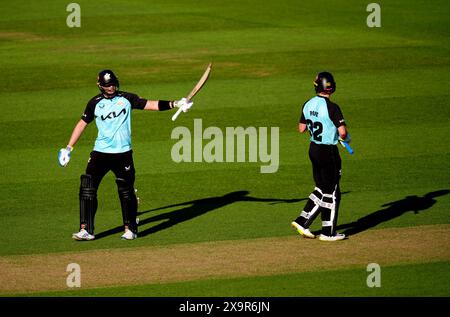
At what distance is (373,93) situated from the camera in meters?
20.5

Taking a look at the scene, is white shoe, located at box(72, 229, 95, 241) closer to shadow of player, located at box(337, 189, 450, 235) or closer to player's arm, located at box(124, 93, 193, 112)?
player's arm, located at box(124, 93, 193, 112)

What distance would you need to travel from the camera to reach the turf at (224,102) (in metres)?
13.8

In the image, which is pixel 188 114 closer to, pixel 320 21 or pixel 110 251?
pixel 110 251

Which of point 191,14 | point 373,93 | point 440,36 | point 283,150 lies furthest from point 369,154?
point 191,14

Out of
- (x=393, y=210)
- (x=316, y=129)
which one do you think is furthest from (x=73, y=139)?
(x=393, y=210)

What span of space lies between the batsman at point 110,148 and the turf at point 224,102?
40 cm

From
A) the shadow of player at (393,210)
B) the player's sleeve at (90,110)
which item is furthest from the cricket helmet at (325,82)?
the player's sleeve at (90,110)

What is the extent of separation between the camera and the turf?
13.8m

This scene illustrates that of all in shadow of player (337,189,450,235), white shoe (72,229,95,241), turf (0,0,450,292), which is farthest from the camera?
turf (0,0,450,292)

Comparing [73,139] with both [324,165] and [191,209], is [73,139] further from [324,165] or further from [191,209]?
[324,165]

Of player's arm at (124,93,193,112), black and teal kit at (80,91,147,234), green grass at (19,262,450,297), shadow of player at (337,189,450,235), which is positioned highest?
player's arm at (124,93,193,112)

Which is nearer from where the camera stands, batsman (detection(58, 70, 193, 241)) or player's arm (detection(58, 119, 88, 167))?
batsman (detection(58, 70, 193, 241))

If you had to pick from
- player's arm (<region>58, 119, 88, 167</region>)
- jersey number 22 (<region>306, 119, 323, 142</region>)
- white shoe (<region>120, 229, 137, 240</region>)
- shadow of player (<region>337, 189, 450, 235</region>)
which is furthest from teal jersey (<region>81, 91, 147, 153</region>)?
shadow of player (<region>337, 189, 450, 235</region>)

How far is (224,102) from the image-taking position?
65.6ft
